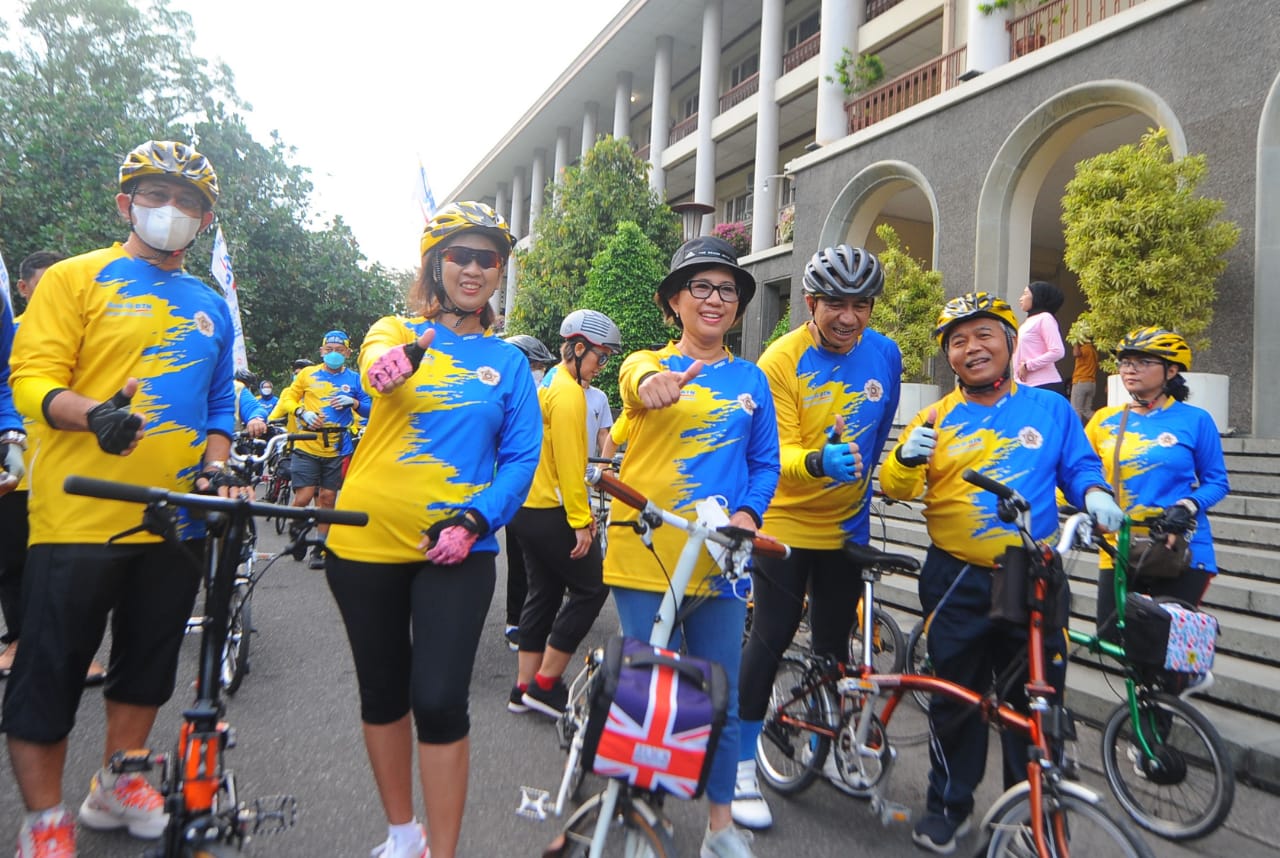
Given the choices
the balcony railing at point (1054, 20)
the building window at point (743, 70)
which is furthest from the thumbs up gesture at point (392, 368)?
the building window at point (743, 70)

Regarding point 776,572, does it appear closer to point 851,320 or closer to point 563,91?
point 851,320

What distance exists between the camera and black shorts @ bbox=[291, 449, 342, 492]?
28.9 feet

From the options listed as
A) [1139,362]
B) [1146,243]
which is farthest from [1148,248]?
[1139,362]

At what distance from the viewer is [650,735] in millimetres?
2072

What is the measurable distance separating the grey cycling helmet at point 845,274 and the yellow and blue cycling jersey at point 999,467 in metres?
0.59

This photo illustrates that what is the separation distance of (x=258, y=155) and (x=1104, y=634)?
20.8m

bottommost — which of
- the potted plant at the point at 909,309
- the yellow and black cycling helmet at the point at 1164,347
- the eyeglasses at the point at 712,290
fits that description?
the eyeglasses at the point at 712,290

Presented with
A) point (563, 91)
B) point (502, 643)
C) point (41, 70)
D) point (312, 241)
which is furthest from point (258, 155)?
point (502, 643)

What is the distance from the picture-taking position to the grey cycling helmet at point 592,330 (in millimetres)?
4936

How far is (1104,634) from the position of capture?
403cm

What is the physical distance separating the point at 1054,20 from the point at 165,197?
13.0 metres

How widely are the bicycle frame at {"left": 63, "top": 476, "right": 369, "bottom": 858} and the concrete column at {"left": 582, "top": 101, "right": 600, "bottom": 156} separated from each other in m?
30.3

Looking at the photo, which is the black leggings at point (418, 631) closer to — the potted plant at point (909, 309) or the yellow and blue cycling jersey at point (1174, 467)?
the yellow and blue cycling jersey at point (1174, 467)

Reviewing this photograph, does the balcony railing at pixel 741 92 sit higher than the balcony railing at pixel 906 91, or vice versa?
the balcony railing at pixel 741 92
